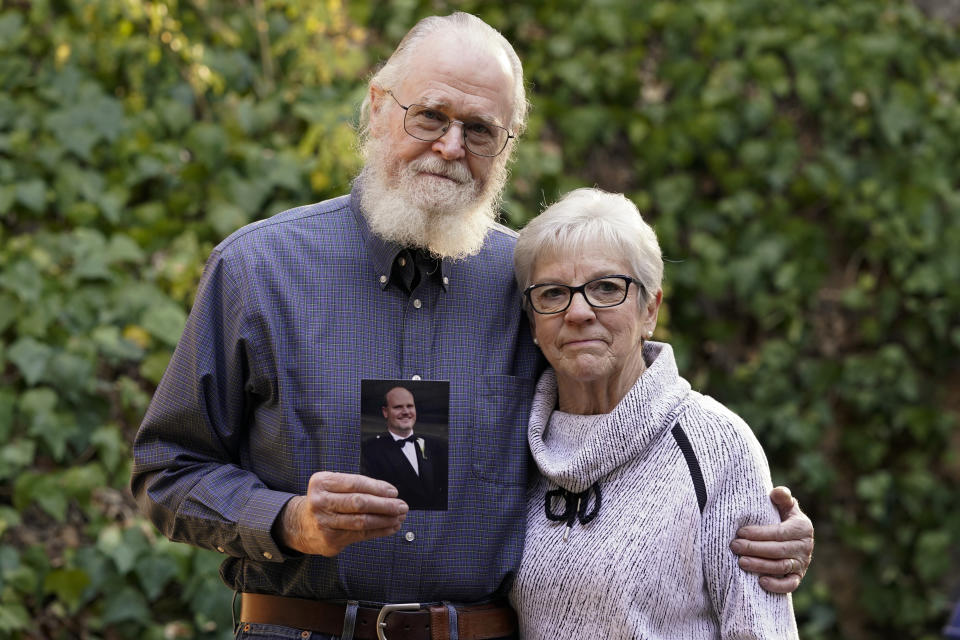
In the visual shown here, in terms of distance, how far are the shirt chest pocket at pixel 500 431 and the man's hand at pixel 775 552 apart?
484mm

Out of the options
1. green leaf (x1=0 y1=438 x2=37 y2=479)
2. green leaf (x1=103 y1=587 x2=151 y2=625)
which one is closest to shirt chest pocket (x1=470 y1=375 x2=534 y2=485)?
green leaf (x1=103 y1=587 x2=151 y2=625)

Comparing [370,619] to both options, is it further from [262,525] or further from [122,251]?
[122,251]

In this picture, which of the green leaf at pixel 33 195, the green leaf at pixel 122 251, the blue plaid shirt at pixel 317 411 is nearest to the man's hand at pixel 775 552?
the blue plaid shirt at pixel 317 411

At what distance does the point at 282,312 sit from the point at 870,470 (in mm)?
3450

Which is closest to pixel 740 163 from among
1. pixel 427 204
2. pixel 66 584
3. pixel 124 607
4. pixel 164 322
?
pixel 164 322

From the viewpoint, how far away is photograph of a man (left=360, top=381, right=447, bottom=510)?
194cm

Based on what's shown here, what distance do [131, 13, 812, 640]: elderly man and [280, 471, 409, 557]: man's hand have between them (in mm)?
159

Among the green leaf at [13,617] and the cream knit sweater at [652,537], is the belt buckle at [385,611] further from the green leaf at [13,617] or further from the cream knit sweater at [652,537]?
the green leaf at [13,617]

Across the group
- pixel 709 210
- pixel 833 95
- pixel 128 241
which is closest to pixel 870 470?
pixel 709 210

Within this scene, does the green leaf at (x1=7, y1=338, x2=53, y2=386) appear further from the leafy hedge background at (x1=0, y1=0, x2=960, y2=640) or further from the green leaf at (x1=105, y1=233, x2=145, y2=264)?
the leafy hedge background at (x1=0, y1=0, x2=960, y2=640)

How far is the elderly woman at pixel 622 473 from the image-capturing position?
82.4 inches

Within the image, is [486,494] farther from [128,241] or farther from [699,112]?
[699,112]

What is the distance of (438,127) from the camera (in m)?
2.22

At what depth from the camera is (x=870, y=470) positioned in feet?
15.6
